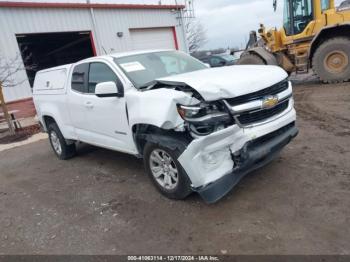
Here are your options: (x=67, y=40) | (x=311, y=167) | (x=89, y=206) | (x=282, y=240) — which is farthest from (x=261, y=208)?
(x=67, y=40)

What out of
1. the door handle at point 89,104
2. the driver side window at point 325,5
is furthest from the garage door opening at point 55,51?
the door handle at point 89,104

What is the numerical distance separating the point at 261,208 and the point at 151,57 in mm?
2822

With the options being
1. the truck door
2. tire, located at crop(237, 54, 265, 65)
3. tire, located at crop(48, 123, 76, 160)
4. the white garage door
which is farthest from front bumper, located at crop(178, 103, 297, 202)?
the white garage door

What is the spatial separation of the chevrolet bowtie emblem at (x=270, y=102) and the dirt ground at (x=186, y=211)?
1027 mm

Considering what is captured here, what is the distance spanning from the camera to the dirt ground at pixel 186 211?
3156 millimetres

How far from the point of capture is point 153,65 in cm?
492

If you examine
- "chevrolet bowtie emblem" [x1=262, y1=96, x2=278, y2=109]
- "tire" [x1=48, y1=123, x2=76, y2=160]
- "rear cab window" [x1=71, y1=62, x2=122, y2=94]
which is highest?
"rear cab window" [x1=71, y1=62, x2=122, y2=94]

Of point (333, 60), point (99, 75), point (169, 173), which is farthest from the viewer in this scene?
point (333, 60)

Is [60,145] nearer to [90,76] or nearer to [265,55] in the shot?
[90,76]

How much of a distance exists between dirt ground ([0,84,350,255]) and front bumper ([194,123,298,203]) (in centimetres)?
31

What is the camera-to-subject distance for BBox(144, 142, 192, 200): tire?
3703mm

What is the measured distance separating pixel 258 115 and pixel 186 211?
1.38 meters

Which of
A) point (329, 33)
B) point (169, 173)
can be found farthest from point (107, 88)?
point (329, 33)

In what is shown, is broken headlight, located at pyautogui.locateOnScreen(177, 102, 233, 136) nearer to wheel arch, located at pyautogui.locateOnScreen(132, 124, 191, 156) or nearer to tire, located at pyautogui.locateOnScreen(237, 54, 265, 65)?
wheel arch, located at pyautogui.locateOnScreen(132, 124, 191, 156)
